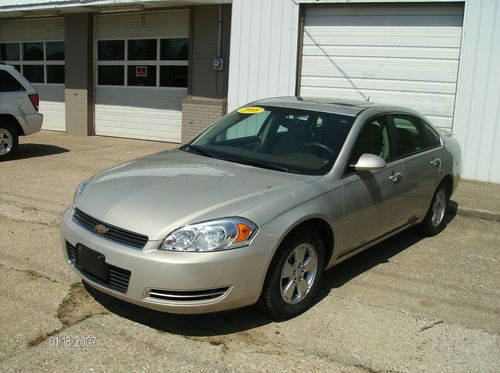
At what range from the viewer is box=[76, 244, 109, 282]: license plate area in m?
3.57

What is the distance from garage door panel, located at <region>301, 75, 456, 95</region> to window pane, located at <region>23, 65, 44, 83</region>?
8.49m

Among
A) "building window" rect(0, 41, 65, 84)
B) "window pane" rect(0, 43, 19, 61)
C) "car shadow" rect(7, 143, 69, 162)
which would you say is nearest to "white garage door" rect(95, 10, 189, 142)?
"building window" rect(0, 41, 65, 84)

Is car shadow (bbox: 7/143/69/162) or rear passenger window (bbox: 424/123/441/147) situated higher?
rear passenger window (bbox: 424/123/441/147)

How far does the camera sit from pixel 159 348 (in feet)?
11.3

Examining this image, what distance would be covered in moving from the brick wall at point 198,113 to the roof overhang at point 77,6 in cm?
204

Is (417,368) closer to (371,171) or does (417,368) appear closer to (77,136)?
(371,171)

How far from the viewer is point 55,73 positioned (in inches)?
590

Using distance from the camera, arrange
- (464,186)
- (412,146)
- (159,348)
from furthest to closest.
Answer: (464,186) < (412,146) < (159,348)

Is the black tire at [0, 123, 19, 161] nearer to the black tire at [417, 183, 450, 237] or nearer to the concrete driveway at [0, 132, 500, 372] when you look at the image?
the concrete driveway at [0, 132, 500, 372]

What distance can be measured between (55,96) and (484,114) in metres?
11.0

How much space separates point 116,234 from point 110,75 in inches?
438

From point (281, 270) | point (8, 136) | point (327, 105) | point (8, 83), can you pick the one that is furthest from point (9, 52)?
point (281, 270)

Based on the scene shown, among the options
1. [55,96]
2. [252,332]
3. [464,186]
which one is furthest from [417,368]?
[55,96]

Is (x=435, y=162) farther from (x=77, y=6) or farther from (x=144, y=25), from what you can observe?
(x=77, y=6)
